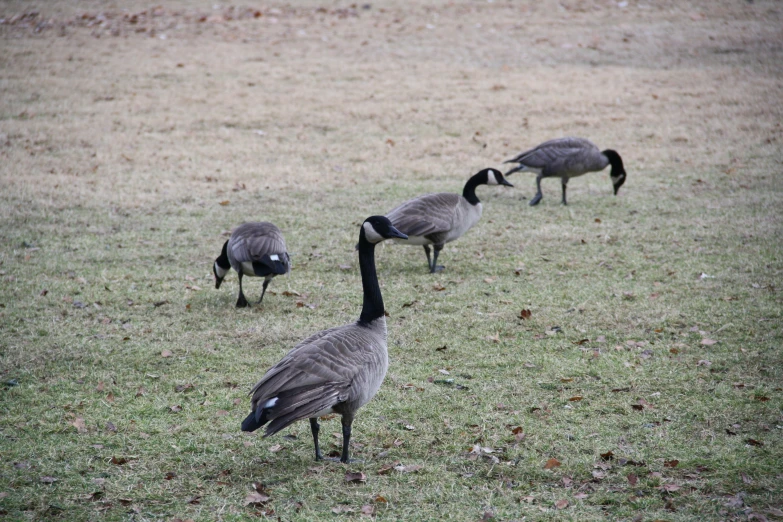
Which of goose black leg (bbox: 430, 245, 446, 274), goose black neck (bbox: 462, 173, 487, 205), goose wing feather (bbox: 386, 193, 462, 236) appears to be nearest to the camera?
goose wing feather (bbox: 386, 193, 462, 236)

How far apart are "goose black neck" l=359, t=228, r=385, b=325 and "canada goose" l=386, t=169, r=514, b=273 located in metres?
3.43

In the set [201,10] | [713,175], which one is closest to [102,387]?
[713,175]

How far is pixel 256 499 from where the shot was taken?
514 centimetres

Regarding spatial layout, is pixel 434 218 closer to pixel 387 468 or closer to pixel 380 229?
pixel 380 229

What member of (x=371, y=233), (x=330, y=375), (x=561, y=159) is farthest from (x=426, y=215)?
(x=330, y=375)

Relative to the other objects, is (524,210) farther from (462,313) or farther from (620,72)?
(620,72)

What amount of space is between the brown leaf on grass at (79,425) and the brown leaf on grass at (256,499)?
76.3 inches

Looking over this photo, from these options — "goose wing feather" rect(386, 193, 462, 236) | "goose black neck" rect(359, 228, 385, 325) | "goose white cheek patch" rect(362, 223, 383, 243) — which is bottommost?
"goose wing feather" rect(386, 193, 462, 236)

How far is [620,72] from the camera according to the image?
2259 cm

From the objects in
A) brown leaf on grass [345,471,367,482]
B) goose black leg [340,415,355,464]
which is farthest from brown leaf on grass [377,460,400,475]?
goose black leg [340,415,355,464]

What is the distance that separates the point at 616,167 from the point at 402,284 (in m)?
6.17

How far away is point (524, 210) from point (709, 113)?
8.72m

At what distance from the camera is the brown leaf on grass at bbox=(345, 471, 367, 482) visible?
17.8ft

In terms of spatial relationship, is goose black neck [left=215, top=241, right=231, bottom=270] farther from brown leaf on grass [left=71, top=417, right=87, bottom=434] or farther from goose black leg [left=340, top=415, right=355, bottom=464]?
goose black leg [left=340, top=415, right=355, bottom=464]
